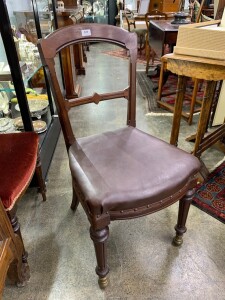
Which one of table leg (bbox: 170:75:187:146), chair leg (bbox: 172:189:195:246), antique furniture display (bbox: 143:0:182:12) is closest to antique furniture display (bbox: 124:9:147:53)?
antique furniture display (bbox: 143:0:182:12)

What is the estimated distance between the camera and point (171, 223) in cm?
133

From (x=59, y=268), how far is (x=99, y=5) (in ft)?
22.2

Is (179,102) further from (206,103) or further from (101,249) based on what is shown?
(101,249)

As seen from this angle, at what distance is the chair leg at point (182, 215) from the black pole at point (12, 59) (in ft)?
3.11

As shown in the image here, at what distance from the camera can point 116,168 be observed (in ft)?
2.98

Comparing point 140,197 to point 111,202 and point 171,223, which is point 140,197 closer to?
point 111,202

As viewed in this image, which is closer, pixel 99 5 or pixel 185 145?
pixel 185 145

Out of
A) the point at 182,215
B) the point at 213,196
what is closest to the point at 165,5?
the point at 213,196

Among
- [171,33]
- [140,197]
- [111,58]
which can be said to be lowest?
[111,58]

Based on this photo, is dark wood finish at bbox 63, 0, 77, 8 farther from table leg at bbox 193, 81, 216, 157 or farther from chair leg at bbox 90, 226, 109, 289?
chair leg at bbox 90, 226, 109, 289

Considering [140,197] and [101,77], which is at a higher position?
[140,197]

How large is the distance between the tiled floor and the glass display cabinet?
15.5 inches

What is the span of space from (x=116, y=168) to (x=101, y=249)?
314 millimetres

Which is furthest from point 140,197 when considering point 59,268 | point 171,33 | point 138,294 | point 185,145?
point 171,33
